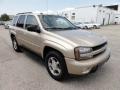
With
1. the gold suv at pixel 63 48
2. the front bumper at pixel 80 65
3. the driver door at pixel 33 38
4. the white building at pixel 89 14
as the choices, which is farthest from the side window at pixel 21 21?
the white building at pixel 89 14

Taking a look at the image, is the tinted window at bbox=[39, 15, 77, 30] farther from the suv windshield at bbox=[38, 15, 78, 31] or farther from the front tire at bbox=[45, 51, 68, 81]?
the front tire at bbox=[45, 51, 68, 81]

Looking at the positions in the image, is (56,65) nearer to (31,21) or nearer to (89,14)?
(31,21)

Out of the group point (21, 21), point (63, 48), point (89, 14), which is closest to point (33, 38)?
point (63, 48)

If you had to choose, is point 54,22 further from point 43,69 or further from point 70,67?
point 70,67

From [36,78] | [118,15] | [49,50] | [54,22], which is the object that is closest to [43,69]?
[36,78]

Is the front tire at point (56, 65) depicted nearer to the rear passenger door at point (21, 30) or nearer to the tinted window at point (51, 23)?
the tinted window at point (51, 23)

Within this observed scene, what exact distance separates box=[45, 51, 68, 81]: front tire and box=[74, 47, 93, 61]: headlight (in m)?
0.42

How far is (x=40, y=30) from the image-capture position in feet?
13.1

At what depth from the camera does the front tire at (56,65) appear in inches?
132

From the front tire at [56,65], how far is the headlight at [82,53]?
42 centimetres

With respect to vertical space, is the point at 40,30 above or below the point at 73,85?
above

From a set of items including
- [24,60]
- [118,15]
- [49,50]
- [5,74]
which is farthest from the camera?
[118,15]

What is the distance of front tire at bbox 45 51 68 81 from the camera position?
334 centimetres

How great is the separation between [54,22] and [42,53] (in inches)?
44.0
